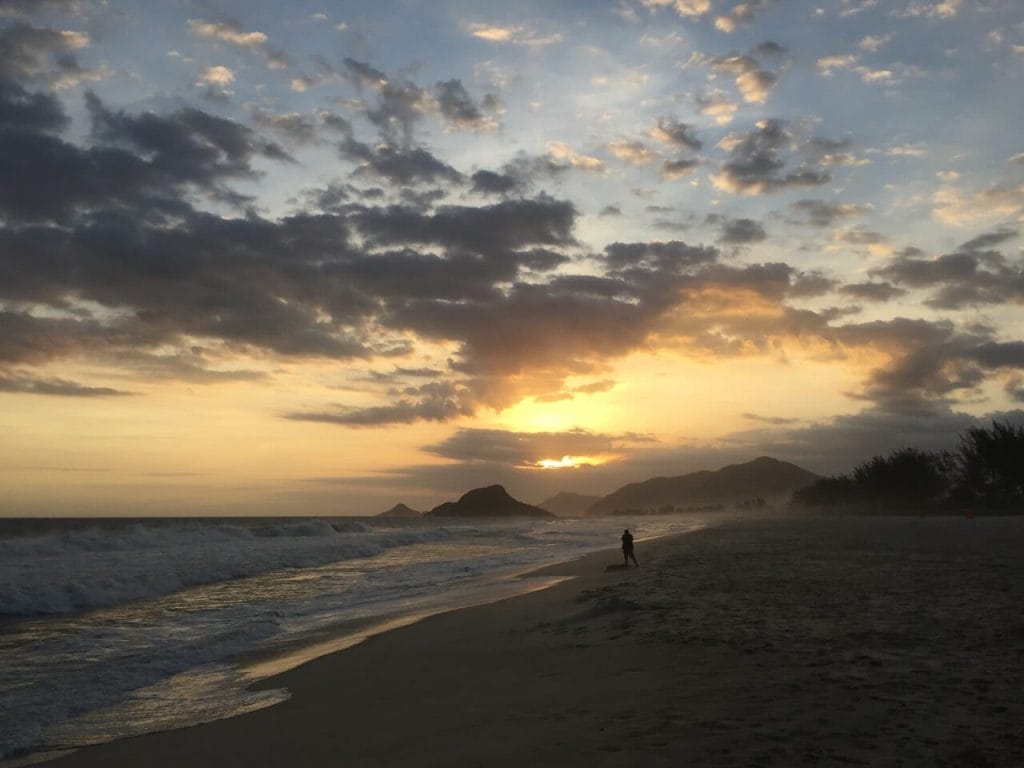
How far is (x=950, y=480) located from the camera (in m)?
80.0

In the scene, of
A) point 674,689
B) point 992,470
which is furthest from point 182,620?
point 992,470

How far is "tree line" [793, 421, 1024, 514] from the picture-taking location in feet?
223

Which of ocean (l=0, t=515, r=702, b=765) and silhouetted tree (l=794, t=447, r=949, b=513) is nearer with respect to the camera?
ocean (l=0, t=515, r=702, b=765)

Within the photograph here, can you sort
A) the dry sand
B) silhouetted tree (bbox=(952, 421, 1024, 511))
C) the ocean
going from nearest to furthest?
the dry sand → the ocean → silhouetted tree (bbox=(952, 421, 1024, 511))

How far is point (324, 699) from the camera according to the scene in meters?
10.2

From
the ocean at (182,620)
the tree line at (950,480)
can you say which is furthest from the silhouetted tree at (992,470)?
the ocean at (182,620)

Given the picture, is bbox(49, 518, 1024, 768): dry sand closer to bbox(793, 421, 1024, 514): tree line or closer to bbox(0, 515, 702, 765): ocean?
bbox(0, 515, 702, 765): ocean

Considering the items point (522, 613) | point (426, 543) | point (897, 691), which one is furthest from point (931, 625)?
point (426, 543)

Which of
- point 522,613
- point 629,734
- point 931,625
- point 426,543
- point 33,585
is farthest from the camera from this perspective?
point 426,543

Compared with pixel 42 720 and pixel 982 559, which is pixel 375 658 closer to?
pixel 42 720

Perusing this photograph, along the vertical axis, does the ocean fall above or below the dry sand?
below

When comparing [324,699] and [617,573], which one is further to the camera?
[617,573]

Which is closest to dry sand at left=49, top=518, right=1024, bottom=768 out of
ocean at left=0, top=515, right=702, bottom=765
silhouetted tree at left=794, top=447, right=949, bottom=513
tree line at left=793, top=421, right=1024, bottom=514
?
ocean at left=0, top=515, right=702, bottom=765

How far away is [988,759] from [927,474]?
3505 inches
